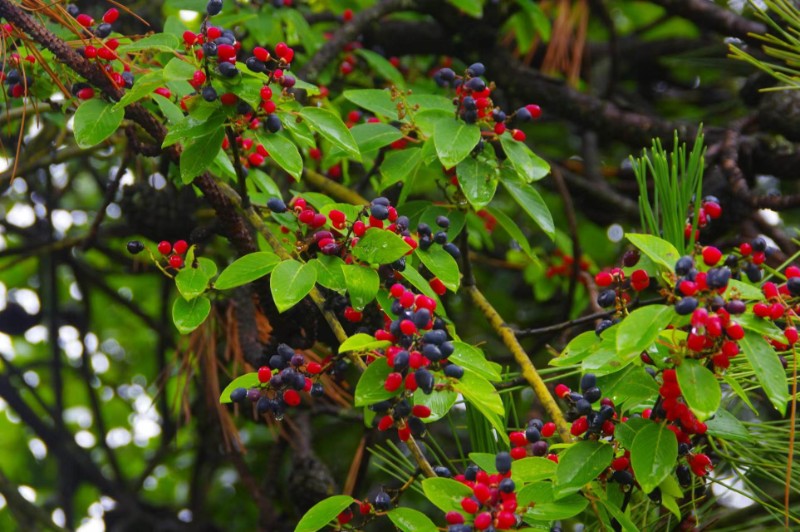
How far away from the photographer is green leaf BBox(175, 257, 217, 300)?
112 cm

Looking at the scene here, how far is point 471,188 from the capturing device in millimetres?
1298

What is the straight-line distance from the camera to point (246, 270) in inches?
43.2

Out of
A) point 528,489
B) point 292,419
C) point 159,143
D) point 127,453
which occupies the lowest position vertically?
point 127,453

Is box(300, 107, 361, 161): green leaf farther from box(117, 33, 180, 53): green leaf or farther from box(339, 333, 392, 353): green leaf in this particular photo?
box(339, 333, 392, 353): green leaf

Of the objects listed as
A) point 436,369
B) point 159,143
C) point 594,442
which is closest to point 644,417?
point 594,442

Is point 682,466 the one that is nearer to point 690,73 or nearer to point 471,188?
point 471,188

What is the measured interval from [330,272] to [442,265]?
16 centimetres

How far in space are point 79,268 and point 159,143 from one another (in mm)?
1317

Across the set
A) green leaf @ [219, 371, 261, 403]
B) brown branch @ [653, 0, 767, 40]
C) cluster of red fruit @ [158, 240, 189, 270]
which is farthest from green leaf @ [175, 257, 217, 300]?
brown branch @ [653, 0, 767, 40]

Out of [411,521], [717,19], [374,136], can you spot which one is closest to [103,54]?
[374,136]

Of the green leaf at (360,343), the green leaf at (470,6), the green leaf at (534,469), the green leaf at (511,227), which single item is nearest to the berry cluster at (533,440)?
the green leaf at (534,469)

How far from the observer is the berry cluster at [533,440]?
1.07 m

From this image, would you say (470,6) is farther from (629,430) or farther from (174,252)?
(629,430)

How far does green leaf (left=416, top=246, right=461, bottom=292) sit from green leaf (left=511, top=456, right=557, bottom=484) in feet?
0.78
